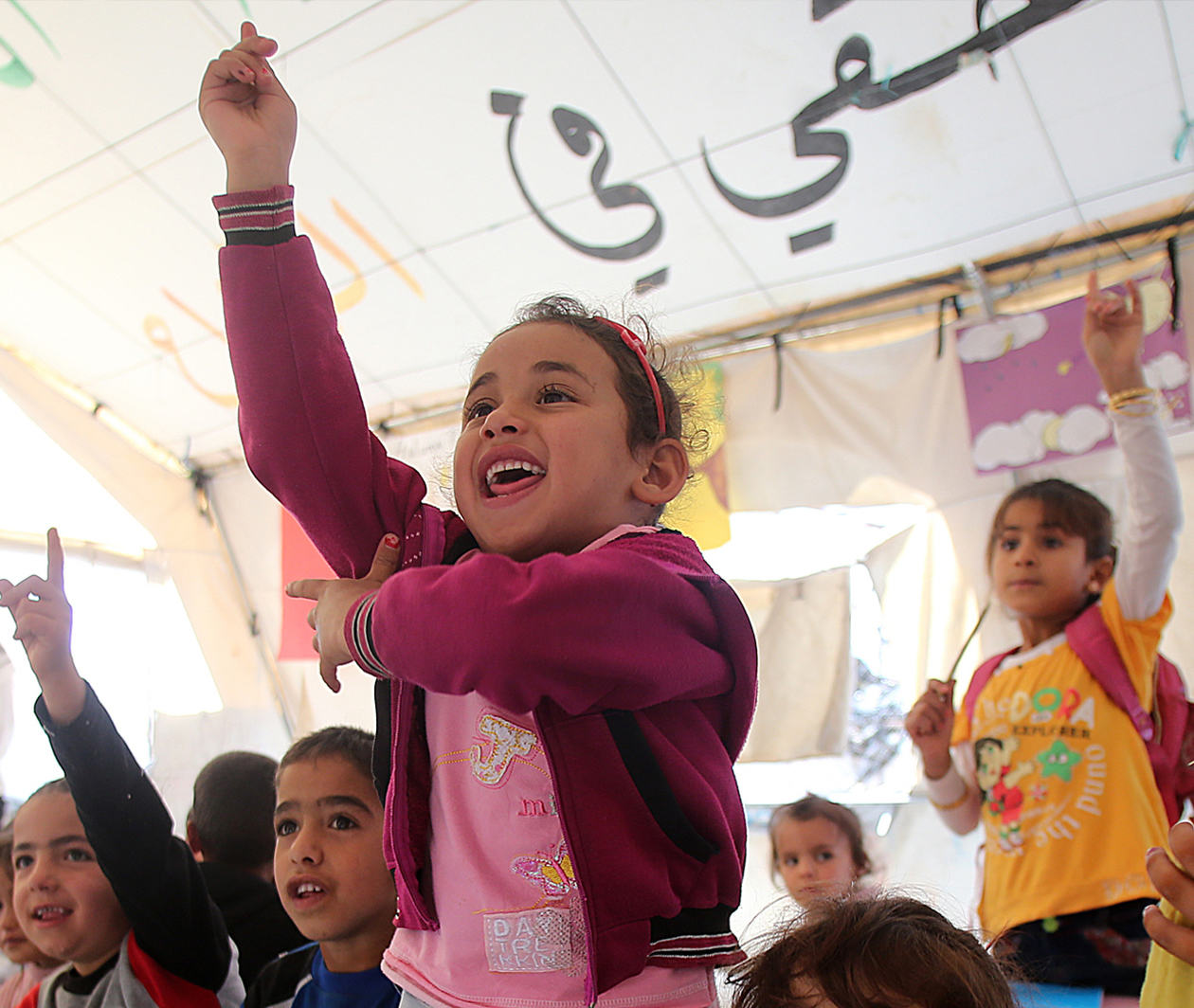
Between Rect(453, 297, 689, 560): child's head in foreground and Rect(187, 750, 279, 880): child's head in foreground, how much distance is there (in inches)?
41.5

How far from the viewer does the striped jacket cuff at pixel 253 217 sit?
68 centimetres

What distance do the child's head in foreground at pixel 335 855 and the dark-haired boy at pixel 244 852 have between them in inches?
13.2

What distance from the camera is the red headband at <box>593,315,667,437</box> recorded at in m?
0.76

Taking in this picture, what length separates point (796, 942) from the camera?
709mm

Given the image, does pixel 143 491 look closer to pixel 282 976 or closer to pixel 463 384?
pixel 463 384

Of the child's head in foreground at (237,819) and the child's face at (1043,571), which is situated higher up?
the child's face at (1043,571)

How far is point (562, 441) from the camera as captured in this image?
2.19ft

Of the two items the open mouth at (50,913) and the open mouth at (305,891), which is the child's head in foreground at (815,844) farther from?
the open mouth at (50,913)

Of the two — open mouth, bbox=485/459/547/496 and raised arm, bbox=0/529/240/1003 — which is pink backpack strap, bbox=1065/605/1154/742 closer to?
open mouth, bbox=485/459/547/496

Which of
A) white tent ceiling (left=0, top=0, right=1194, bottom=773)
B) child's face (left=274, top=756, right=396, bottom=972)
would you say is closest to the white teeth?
child's face (left=274, top=756, right=396, bottom=972)

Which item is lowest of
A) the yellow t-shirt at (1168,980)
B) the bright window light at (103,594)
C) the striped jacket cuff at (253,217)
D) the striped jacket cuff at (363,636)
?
the yellow t-shirt at (1168,980)

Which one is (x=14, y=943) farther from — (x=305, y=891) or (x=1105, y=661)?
(x=1105, y=661)

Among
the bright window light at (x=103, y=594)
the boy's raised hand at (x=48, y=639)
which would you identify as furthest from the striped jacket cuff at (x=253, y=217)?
the bright window light at (x=103, y=594)

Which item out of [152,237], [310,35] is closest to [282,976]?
[310,35]
